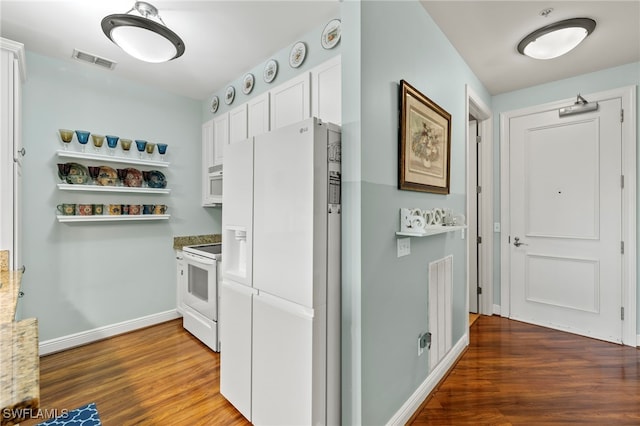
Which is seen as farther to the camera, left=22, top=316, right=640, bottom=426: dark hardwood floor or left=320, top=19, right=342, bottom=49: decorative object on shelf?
left=320, top=19, right=342, bottom=49: decorative object on shelf

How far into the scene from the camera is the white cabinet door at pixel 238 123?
2.96 meters

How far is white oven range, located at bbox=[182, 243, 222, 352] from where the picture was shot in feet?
8.86

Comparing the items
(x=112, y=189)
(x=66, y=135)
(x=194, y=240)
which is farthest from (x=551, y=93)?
(x=66, y=135)

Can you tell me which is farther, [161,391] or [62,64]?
[62,64]

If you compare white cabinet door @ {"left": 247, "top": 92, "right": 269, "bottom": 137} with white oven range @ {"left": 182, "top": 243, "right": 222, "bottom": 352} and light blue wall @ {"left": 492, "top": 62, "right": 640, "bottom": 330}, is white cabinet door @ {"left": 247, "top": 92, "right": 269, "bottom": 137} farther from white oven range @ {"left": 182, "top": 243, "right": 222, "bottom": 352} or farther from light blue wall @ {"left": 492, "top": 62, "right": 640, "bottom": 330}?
light blue wall @ {"left": 492, "top": 62, "right": 640, "bottom": 330}

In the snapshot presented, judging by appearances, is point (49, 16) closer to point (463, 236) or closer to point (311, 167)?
point (311, 167)

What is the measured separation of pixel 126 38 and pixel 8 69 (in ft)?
2.79

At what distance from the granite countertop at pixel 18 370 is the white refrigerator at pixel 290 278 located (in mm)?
966

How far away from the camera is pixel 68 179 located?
2775 millimetres

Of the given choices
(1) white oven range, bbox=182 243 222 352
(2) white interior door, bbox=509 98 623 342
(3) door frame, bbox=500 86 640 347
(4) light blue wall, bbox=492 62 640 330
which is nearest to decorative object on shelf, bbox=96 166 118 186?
(1) white oven range, bbox=182 243 222 352

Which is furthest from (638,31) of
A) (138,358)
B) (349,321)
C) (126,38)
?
(138,358)

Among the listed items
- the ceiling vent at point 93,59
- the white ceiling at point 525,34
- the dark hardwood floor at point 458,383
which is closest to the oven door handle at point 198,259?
the dark hardwood floor at point 458,383

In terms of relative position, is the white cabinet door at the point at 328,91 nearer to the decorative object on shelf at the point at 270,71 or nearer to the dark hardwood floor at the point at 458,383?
the decorative object on shelf at the point at 270,71

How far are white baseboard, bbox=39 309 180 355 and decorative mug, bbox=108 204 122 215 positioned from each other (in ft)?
3.81
